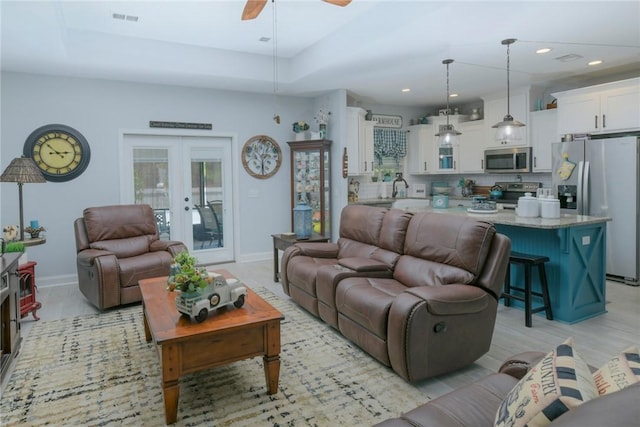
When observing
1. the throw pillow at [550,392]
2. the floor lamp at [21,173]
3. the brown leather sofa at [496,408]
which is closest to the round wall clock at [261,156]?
the floor lamp at [21,173]

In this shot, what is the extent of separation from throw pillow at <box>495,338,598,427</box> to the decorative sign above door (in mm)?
6462

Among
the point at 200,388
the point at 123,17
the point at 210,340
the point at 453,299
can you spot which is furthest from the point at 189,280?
the point at 123,17

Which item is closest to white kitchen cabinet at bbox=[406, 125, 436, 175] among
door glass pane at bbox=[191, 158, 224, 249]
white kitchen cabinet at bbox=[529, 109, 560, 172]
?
white kitchen cabinet at bbox=[529, 109, 560, 172]

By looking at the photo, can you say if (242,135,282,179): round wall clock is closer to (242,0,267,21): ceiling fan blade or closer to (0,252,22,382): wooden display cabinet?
(242,0,267,21): ceiling fan blade

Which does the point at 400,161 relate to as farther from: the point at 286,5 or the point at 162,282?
the point at 162,282

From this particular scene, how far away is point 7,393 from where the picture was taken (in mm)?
2543

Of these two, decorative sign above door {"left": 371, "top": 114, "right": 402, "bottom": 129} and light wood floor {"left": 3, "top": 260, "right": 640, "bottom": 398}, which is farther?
decorative sign above door {"left": 371, "top": 114, "right": 402, "bottom": 129}

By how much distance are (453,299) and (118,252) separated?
363 cm

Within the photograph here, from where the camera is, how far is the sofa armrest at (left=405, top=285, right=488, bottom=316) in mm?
2550

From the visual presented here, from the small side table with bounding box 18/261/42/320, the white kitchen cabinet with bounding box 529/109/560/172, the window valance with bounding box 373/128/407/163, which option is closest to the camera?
the small side table with bounding box 18/261/42/320

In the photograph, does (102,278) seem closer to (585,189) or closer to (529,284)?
(529,284)

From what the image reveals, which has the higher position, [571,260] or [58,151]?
[58,151]

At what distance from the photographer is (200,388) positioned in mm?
2590

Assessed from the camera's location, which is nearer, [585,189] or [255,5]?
[255,5]
